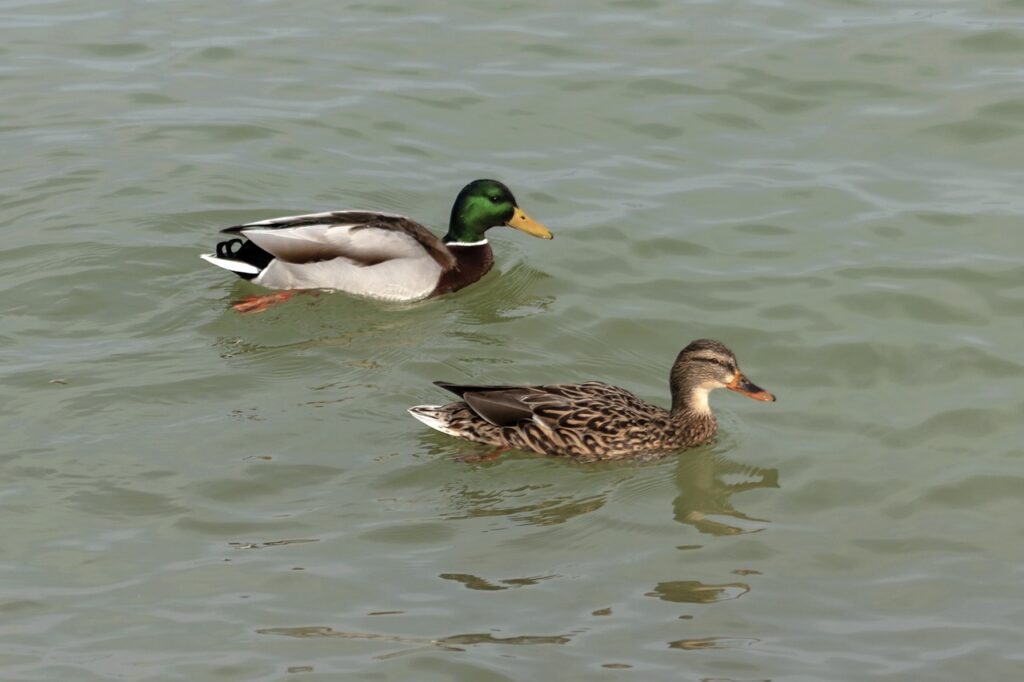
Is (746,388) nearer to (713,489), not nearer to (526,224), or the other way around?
(713,489)

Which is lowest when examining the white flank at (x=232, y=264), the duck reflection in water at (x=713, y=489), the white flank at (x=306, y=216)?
the duck reflection in water at (x=713, y=489)

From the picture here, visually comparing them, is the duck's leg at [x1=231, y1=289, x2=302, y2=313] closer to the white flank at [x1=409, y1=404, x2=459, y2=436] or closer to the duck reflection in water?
the white flank at [x1=409, y1=404, x2=459, y2=436]

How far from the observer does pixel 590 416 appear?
9867mm

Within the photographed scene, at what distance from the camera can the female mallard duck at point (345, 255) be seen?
41.3 feet

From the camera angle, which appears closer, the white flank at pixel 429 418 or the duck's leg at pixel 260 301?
the white flank at pixel 429 418

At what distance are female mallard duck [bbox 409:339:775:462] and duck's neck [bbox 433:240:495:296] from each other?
298 cm

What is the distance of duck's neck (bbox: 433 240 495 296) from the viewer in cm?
1305

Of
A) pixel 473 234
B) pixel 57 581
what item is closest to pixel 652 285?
pixel 473 234

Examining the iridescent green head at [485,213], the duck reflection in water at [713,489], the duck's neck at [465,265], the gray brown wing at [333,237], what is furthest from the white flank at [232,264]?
the duck reflection in water at [713,489]

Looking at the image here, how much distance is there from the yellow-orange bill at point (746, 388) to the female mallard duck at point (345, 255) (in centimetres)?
330

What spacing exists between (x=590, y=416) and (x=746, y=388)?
3.36 ft

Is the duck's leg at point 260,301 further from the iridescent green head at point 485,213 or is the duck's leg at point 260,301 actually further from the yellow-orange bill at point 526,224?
the yellow-orange bill at point 526,224

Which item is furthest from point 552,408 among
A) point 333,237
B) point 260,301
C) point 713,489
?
point 333,237

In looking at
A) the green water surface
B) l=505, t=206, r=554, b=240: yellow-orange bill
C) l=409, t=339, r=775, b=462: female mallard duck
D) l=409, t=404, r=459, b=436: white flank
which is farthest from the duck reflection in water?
l=505, t=206, r=554, b=240: yellow-orange bill
